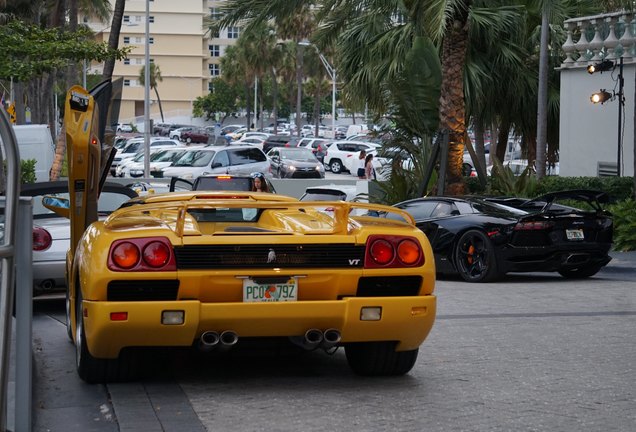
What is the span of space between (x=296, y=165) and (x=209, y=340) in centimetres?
4153

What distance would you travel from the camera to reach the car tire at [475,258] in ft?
50.1

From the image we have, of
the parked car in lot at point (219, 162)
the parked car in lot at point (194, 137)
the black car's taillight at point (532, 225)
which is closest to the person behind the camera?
the black car's taillight at point (532, 225)

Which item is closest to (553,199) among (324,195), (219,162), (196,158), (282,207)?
(324,195)

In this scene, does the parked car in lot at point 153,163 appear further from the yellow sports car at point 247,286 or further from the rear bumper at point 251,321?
the rear bumper at point 251,321

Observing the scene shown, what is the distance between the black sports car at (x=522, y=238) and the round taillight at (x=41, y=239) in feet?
20.1

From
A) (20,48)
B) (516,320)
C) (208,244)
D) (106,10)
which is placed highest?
(106,10)

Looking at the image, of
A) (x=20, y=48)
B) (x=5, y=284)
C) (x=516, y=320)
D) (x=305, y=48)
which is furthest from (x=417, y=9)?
(x=305, y=48)

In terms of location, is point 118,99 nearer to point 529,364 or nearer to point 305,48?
point 529,364

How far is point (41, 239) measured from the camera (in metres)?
11.7

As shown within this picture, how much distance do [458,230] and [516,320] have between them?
15.9 ft

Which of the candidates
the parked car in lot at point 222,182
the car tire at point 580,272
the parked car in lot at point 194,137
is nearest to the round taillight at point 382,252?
the car tire at point 580,272

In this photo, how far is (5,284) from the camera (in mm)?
4863

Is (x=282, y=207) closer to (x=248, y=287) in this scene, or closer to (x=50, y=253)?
(x=248, y=287)

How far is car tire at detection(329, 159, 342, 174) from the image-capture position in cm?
5822
